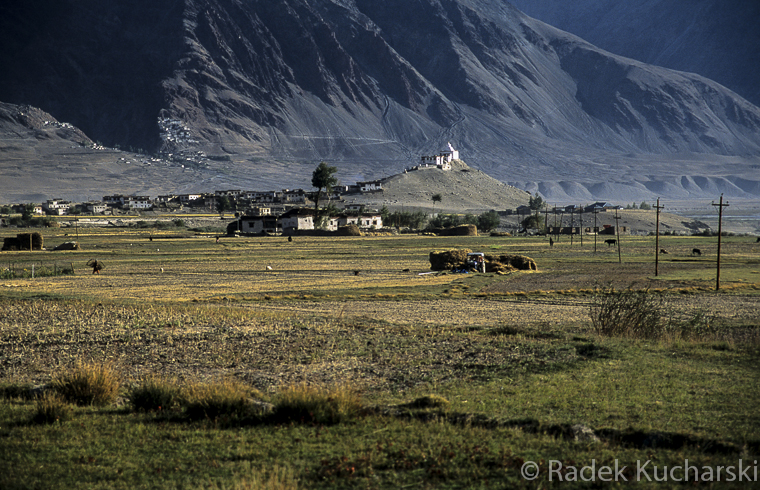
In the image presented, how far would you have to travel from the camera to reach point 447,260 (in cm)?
5078

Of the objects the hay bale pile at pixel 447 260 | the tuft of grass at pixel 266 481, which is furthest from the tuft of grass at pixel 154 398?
the hay bale pile at pixel 447 260

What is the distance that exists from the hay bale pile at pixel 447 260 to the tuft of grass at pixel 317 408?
127 ft

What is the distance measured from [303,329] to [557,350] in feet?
26.4

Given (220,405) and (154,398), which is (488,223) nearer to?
(154,398)

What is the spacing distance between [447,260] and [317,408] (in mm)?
39543

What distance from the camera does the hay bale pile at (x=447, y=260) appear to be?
50.6 m

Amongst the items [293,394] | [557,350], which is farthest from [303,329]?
[293,394]

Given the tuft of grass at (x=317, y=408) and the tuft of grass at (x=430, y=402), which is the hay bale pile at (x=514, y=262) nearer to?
the tuft of grass at (x=430, y=402)

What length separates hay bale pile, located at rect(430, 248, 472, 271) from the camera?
50.6 meters

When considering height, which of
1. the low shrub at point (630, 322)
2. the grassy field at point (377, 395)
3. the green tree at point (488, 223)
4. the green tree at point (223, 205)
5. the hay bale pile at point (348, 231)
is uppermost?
the green tree at point (223, 205)

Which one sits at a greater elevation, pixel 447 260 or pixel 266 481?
pixel 447 260

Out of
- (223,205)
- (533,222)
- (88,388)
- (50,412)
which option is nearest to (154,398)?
(88,388)

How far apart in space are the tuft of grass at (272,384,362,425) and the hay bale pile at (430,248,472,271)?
38790 mm

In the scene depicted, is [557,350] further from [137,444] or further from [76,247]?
[76,247]
